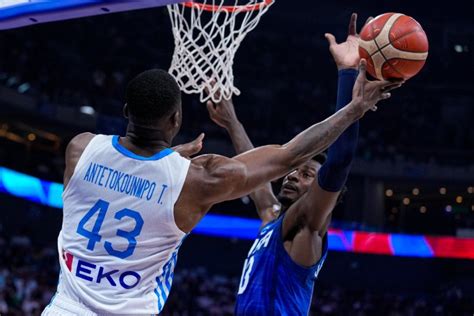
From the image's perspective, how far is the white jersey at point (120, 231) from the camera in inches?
87.4

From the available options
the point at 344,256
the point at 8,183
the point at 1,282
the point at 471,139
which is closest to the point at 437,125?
the point at 471,139

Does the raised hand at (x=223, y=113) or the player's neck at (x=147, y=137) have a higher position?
the player's neck at (x=147, y=137)

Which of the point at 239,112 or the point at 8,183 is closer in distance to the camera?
the point at 8,183

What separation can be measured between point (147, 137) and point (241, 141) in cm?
212

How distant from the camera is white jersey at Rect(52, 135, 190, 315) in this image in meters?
2.22

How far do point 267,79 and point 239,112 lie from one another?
1.96m

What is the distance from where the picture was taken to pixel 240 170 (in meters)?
2.33

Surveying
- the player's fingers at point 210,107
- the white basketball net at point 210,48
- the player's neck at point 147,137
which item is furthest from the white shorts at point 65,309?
the white basketball net at point 210,48

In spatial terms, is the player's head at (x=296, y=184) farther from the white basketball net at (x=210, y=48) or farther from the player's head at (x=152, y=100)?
the player's head at (x=152, y=100)

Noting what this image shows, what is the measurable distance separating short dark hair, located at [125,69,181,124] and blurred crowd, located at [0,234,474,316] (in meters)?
8.99

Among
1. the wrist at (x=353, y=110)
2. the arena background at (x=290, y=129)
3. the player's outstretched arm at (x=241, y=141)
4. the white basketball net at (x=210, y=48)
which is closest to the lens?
the wrist at (x=353, y=110)

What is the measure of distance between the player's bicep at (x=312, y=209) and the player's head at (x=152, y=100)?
1.14 meters

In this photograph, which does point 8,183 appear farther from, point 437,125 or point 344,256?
point 437,125

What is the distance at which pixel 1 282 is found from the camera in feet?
36.9
